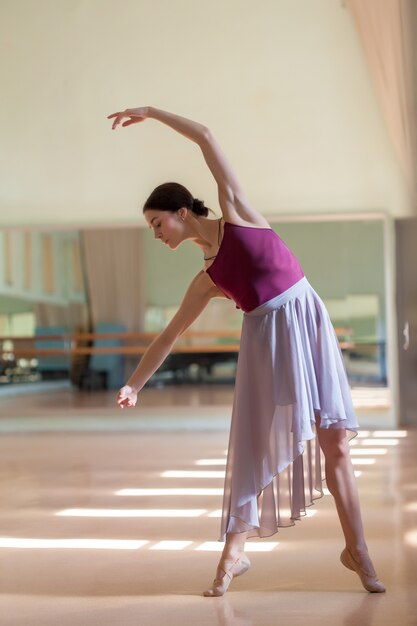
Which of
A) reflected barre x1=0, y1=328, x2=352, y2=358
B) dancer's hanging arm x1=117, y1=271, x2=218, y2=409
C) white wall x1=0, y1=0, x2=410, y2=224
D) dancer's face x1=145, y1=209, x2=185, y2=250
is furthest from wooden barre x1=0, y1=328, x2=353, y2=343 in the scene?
dancer's face x1=145, y1=209, x2=185, y2=250

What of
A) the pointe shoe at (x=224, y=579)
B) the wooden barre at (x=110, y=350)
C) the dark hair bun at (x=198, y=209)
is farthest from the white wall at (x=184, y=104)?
the pointe shoe at (x=224, y=579)

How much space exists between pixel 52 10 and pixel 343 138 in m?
3.32

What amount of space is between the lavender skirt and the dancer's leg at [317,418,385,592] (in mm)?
55

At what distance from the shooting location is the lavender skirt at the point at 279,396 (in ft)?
8.17

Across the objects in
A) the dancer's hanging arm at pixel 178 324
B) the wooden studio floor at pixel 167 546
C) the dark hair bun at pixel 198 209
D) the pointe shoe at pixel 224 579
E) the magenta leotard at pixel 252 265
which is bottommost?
the wooden studio floor at pixel 167 546

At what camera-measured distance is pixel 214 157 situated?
2484 millimetres

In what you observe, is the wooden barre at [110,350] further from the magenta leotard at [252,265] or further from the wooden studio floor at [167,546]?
the magenta leotard at [252,265]

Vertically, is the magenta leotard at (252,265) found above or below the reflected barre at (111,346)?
above

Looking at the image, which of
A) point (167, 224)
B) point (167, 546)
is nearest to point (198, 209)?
point (167, 224)

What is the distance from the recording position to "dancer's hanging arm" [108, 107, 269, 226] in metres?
2.47

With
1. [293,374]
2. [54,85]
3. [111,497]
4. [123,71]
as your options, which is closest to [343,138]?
[123,71]

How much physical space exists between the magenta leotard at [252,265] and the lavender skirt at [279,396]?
0.12 ft

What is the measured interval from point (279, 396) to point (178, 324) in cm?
40

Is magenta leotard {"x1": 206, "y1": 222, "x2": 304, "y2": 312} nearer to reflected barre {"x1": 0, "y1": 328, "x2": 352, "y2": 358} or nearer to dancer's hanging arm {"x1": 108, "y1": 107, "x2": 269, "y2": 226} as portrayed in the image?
dancer's hanging arm {"x1": 108, "y1": 107, "x2": 269, "y2": 226}
